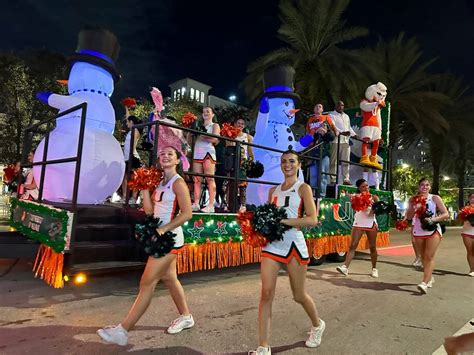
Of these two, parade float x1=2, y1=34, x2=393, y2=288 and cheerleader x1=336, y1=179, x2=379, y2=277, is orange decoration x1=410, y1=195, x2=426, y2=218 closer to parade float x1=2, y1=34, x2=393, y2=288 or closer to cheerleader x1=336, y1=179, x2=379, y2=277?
cheerleader x1=336, y1=179, x2=379, y2=277

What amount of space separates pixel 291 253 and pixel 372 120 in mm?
7215

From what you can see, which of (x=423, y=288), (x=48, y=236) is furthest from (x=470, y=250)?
(x=48, y=236)

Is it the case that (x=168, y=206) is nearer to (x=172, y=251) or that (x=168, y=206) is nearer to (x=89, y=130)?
(x=172, y=251)

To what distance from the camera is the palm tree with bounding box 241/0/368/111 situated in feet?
49.8

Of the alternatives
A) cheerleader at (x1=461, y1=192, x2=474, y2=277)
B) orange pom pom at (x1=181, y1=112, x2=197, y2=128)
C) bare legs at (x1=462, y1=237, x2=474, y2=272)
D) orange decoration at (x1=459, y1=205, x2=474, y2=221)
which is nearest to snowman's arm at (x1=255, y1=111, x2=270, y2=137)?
orange pom pom at (x1=181, y1=112, x2=197, y2=128)

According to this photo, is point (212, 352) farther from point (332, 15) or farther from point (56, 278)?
point (332, 15)

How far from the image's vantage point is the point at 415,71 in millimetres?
18859

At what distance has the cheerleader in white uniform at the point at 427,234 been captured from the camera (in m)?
6.04

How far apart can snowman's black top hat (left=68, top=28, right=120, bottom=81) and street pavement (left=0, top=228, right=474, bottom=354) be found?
3.44 metres

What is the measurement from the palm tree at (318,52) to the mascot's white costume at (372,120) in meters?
5.38

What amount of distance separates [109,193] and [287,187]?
3.59 metres

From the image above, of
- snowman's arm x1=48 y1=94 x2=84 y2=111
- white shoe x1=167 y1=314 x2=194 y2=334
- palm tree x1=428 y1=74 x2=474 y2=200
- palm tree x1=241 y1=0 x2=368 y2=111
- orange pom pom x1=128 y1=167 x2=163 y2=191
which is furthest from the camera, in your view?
palm tree x1=428 y1=74 x2=474 y2=200

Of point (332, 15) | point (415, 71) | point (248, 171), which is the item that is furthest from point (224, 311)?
point (415, 71)

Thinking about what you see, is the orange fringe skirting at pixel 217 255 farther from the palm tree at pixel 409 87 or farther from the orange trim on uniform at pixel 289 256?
the palm tree at pixel 409 87
